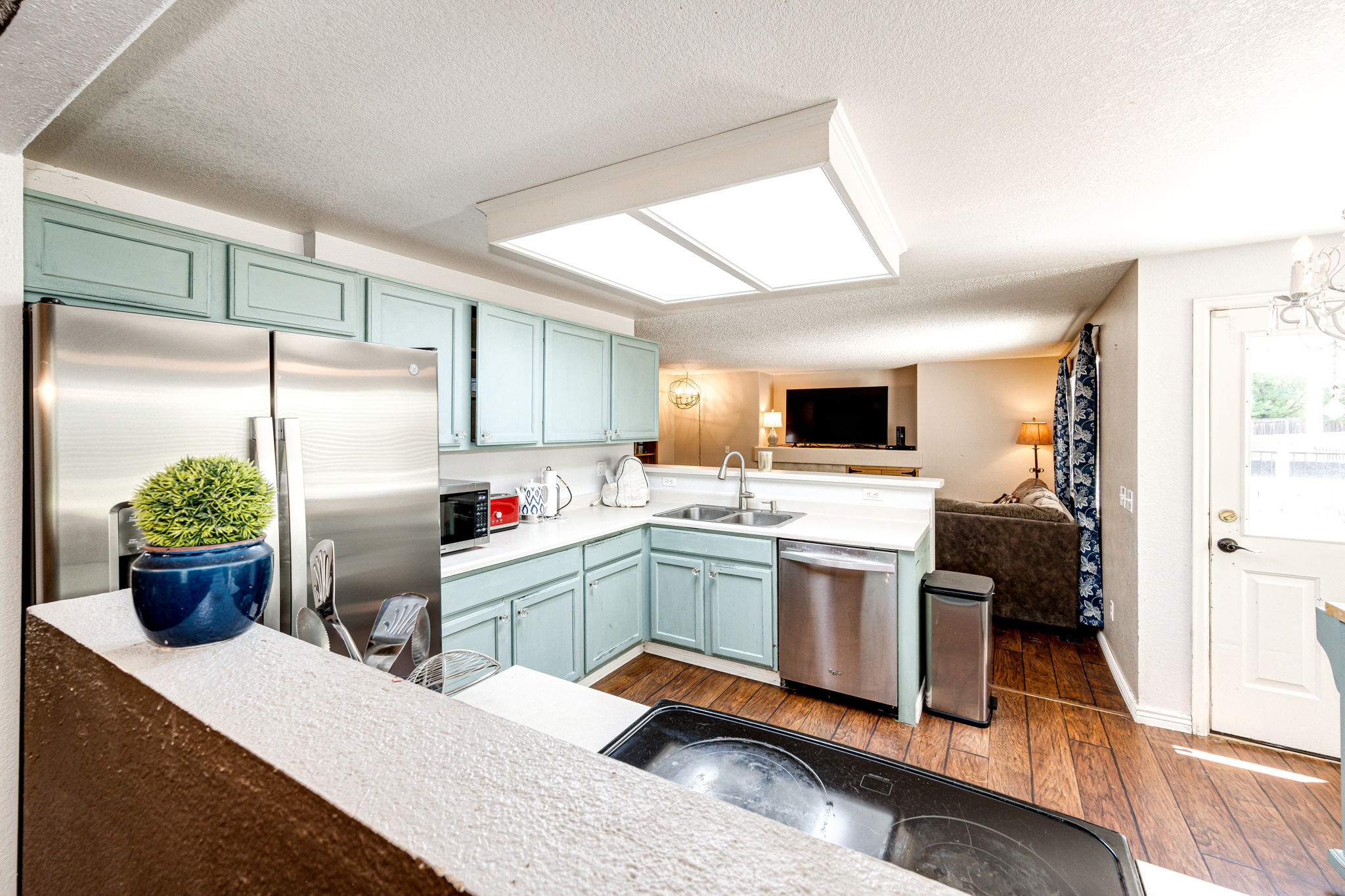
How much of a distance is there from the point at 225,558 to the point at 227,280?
1.56 metres

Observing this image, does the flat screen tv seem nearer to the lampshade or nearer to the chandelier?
the lampshade

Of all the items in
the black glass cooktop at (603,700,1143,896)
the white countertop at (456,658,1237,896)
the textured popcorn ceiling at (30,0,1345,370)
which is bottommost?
the white countertop at (456,658,1237,896)

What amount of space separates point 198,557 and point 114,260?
1.50 metres

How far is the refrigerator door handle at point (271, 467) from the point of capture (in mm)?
1563

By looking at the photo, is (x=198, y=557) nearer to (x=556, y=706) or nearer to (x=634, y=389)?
(x=556, y=706)

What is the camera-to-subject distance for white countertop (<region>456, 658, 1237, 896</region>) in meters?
1.03

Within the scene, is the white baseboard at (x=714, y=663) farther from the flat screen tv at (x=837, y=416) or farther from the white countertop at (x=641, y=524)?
the flat screen tv at (x=837, y=416)

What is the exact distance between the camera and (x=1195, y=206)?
82.2 inches

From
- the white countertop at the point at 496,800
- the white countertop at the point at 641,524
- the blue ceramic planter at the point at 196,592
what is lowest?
the white countertop at the point at 641,524

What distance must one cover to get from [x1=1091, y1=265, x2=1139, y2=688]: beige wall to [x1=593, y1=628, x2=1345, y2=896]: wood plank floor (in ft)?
1.18

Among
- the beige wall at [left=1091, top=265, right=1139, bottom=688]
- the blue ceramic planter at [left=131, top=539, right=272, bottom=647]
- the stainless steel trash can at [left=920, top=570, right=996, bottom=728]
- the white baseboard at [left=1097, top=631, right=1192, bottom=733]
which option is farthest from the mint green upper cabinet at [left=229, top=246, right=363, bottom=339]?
the white baseboard at [left=1097, top=631, right=1192, bottom=733]

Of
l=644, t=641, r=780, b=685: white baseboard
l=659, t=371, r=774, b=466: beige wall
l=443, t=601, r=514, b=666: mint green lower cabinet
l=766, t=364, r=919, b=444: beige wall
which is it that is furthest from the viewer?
l=659, t=371, r=774, b=466: beige wall

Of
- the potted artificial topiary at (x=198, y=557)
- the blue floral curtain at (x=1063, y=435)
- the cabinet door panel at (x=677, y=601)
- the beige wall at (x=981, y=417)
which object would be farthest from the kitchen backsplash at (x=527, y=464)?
the beige wall at (x=981, y=417)

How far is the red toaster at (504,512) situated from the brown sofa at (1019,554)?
2.80m
